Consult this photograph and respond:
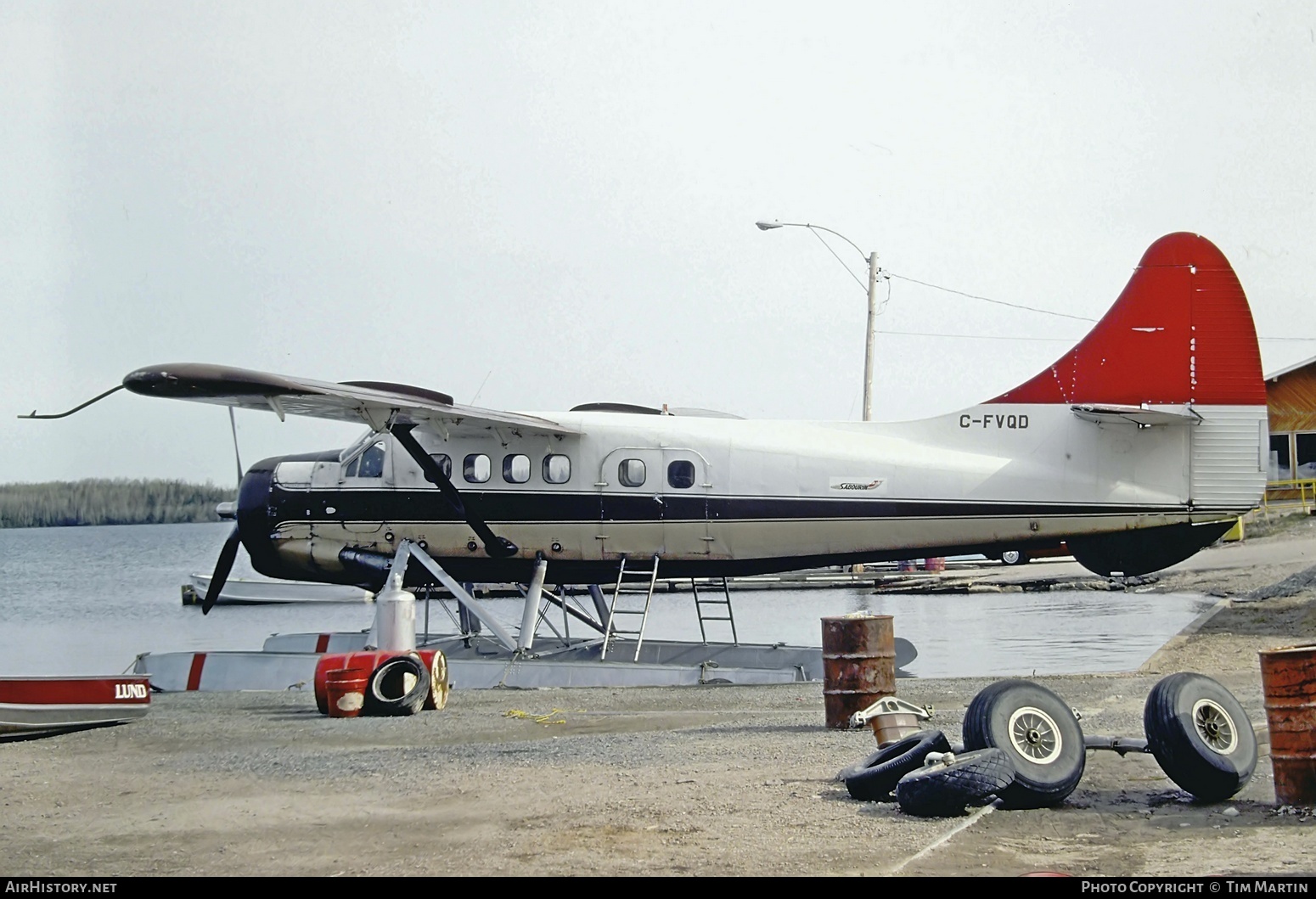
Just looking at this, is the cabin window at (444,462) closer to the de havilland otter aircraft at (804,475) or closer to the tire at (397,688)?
the de havilland otter aircraft at (804,475)

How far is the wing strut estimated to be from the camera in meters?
16.1

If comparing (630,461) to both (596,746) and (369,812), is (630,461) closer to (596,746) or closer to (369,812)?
(596,746)

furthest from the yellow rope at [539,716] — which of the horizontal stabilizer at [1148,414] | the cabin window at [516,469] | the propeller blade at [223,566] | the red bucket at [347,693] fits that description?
the horizontal stabilizer at [1148,414]

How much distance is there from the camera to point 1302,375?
162 feet

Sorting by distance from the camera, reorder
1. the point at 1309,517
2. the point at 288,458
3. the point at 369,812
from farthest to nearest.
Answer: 1. the point at 1309,517
2. the point at 288,458
3. the point at 369,812

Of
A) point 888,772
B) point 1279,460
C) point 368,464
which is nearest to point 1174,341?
point 888,772

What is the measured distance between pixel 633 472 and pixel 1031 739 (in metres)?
9.99

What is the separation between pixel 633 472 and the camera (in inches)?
662

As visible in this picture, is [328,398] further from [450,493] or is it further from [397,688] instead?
[397,688]

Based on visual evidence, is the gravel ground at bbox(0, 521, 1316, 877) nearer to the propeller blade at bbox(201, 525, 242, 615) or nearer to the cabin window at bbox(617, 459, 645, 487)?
the cabin window at bbox(617, 459, 645, 487)

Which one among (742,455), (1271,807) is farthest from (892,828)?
(742,455)

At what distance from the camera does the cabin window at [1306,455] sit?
2057 inches

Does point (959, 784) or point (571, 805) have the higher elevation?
point (959, 784)

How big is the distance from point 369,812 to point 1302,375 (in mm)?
49773
